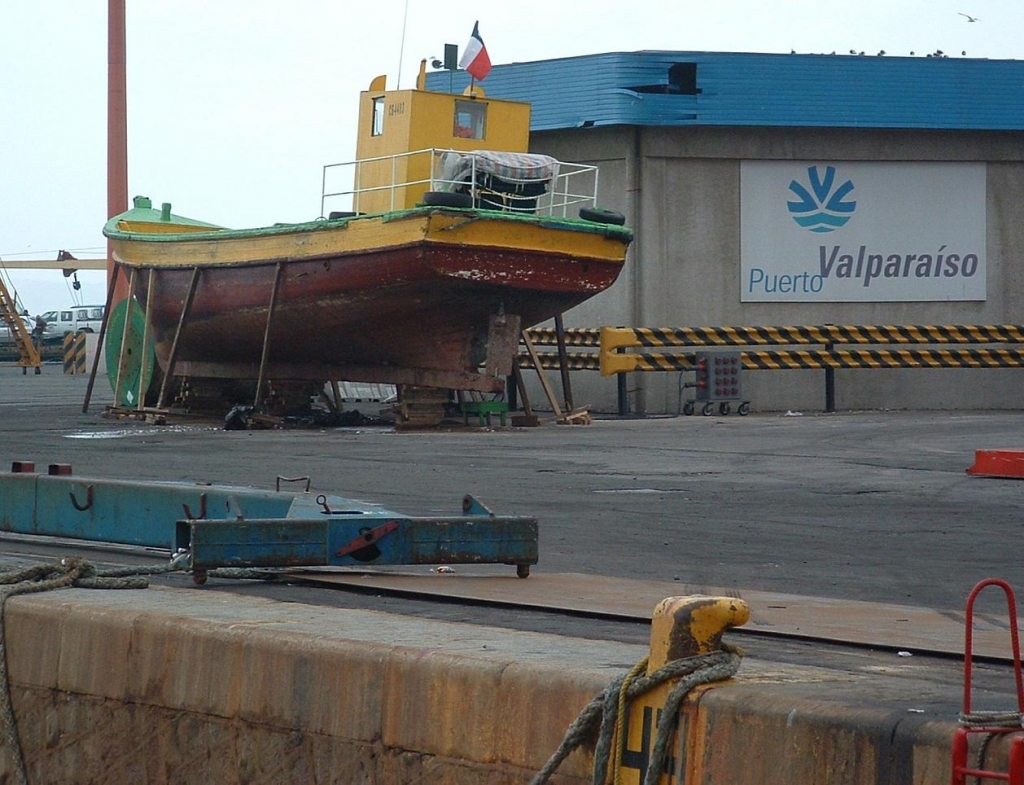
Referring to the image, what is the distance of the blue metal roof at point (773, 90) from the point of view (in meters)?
22.3

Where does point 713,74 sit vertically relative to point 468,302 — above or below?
above

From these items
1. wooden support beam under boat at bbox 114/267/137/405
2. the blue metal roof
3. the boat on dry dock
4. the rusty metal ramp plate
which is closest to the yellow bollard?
the rusty metal ramp plate

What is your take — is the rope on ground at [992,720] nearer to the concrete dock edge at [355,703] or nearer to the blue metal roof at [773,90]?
the concrete dock edge at [355,703]

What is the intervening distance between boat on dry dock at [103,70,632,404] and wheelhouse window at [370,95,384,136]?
0.02 m

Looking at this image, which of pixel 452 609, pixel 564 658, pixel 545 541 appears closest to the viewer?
pixel 564 658

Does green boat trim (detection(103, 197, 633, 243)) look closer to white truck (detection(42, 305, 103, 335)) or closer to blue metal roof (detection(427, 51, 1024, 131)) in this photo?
blue metal roof (detection(427, 51, 1024, 131))

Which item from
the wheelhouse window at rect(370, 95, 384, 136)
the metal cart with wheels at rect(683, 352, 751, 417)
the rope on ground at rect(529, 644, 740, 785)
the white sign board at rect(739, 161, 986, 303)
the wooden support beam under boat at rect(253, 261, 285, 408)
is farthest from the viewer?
the white sign board at rect(739, 161, 986, 303)

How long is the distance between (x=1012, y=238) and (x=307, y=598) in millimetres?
20177

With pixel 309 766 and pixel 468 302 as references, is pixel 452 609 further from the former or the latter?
pixel 468 302

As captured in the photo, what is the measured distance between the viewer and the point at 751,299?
2322cm

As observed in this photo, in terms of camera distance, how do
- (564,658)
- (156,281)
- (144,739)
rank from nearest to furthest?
(564,658), (144,739), (156,281)

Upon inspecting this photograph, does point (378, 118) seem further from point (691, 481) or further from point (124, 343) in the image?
point (691, 481)

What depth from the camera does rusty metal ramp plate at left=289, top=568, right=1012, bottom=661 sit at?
195 inches

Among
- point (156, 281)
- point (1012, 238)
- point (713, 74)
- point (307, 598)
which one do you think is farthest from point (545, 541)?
point (1012, 238)
